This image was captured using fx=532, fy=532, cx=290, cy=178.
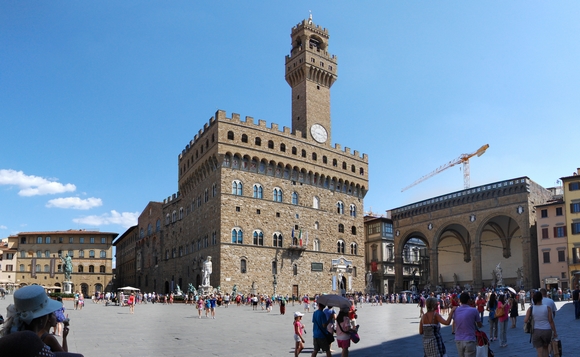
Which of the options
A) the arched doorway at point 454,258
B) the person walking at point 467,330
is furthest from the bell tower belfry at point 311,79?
the person walking at point 467,330

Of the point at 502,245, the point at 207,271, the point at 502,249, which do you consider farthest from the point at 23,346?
the point at 502,249

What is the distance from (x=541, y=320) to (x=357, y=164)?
48.3 meters

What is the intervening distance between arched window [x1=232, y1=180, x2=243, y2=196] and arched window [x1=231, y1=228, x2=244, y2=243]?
320 centimetres

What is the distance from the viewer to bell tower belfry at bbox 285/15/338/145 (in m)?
53.6

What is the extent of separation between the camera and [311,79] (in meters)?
54.3

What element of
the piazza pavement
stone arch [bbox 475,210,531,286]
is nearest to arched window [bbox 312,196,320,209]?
stone arch [bbox 475,210,531,286]

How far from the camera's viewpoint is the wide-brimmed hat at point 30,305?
3.79m

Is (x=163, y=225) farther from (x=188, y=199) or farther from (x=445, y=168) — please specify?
(x=445, y=168)

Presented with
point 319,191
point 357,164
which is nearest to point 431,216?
point 357,164

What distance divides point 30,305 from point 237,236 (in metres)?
42.5

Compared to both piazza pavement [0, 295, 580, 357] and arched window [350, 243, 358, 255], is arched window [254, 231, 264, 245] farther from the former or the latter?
piazza pavement [0, 295, 580, 357]

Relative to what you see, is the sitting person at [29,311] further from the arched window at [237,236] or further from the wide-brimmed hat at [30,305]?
the arched window at [237,236]

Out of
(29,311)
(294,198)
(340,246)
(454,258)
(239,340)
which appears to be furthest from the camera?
(454,258)

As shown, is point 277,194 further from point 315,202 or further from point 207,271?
point 207,271
